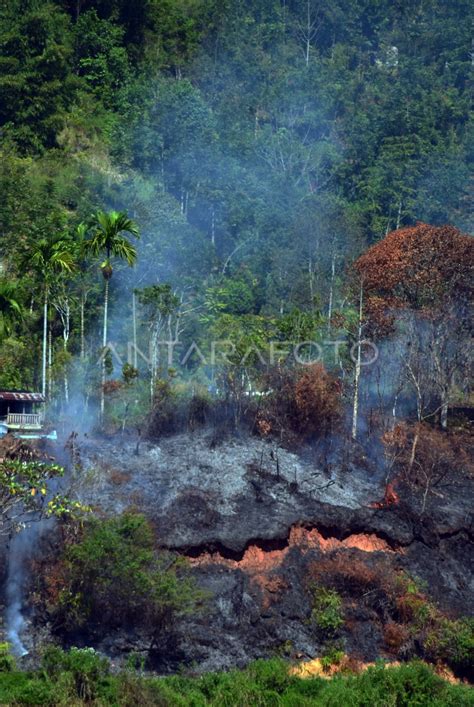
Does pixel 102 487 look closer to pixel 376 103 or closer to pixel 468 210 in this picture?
pixel 468 210

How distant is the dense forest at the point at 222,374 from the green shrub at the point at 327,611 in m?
0.08

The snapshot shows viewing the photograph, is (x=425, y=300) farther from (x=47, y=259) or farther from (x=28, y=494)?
(x=28, y=494)

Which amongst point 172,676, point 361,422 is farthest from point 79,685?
point 361,422

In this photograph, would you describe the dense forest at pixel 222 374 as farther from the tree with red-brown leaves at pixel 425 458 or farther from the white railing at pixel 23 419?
the white railing at pixel 23 419

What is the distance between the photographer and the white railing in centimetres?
3534

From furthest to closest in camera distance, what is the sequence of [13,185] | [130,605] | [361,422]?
[13,185], [361,422], [130,605]

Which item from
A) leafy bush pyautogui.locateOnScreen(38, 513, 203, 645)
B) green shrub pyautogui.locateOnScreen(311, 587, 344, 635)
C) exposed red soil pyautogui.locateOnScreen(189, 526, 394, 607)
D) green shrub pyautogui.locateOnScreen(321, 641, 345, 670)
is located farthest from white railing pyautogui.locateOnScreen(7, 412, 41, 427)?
green shrub pyautogui.locateOnScreen(321, 641, 345, 670)

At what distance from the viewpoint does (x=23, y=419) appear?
3559 cm

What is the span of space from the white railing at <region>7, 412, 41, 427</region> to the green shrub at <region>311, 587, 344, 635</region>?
977cm

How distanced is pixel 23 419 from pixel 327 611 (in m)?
10.7

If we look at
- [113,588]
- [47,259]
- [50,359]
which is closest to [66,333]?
[50,359]

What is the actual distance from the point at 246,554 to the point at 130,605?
382cm

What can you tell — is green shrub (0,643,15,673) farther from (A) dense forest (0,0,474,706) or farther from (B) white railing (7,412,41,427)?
(B) white railing (7,412,41,427)

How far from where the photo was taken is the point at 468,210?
6206 cm
